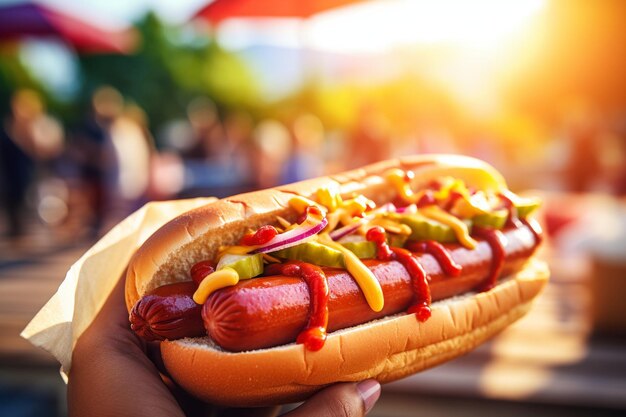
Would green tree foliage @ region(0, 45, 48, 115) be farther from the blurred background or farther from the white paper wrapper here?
the white paper wrapper

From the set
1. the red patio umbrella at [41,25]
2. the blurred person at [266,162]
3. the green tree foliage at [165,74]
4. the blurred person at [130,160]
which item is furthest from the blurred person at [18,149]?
the green tree foliage at [165,74]

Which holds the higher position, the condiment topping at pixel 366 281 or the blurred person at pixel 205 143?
the condiment topping at pixel 366 281

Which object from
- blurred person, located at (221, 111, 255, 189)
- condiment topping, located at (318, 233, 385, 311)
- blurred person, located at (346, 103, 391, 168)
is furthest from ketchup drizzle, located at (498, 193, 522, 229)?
blurred person, located at (221, 111, 255, 189)

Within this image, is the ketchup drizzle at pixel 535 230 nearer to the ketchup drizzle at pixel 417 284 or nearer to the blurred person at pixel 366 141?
the ketchup drizzle at pixel 417 284

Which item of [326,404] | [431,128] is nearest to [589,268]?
[326,404]

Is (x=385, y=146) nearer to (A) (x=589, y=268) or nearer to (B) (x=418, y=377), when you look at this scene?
(A) (x=589, y=268)

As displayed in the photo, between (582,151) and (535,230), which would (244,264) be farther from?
(582,151)

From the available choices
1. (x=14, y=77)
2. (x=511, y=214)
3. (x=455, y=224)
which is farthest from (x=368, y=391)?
(x=14, y=77)
